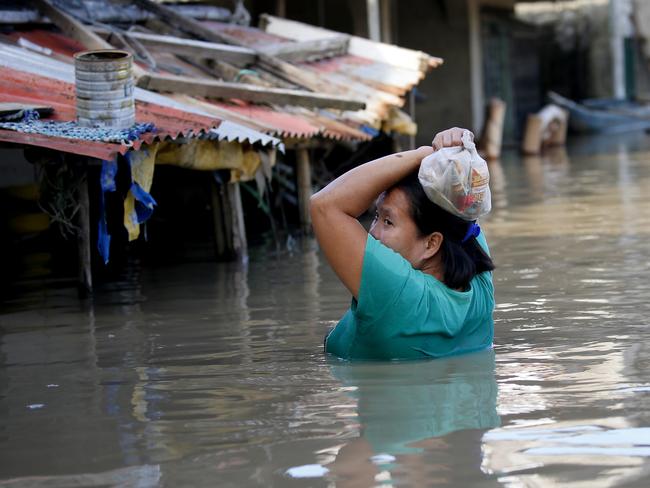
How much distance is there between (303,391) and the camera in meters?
5.06

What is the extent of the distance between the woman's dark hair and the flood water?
0.46 metres

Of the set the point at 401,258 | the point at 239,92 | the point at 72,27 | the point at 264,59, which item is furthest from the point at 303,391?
the point at 264,59

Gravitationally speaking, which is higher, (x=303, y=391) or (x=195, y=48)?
(x=195, y=48)

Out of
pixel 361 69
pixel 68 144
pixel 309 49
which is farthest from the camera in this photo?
pixel 361 69

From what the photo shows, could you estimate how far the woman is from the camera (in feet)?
15.2

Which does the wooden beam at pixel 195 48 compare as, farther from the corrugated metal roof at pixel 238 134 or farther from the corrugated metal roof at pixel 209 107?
the corrugated metal roof at pixel 238 134

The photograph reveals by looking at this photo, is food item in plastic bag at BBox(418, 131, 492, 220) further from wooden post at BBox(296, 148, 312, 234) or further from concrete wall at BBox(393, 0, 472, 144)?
concrete wall at BBox(393, 0, 472, 144)

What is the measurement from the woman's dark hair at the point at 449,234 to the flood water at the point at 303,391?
0.46 m

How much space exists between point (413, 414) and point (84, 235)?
4094 mm

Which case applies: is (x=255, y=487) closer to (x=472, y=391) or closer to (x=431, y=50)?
(x=472, y=391)

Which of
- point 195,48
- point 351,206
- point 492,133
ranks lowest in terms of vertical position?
point 351,206

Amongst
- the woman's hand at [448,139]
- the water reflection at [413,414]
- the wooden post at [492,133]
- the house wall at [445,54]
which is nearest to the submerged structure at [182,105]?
the water reflection at [413,414]

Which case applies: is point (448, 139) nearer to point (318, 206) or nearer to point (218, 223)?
point (318, 206)

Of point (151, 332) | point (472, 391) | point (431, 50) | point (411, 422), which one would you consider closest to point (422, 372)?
point (472, 391)
